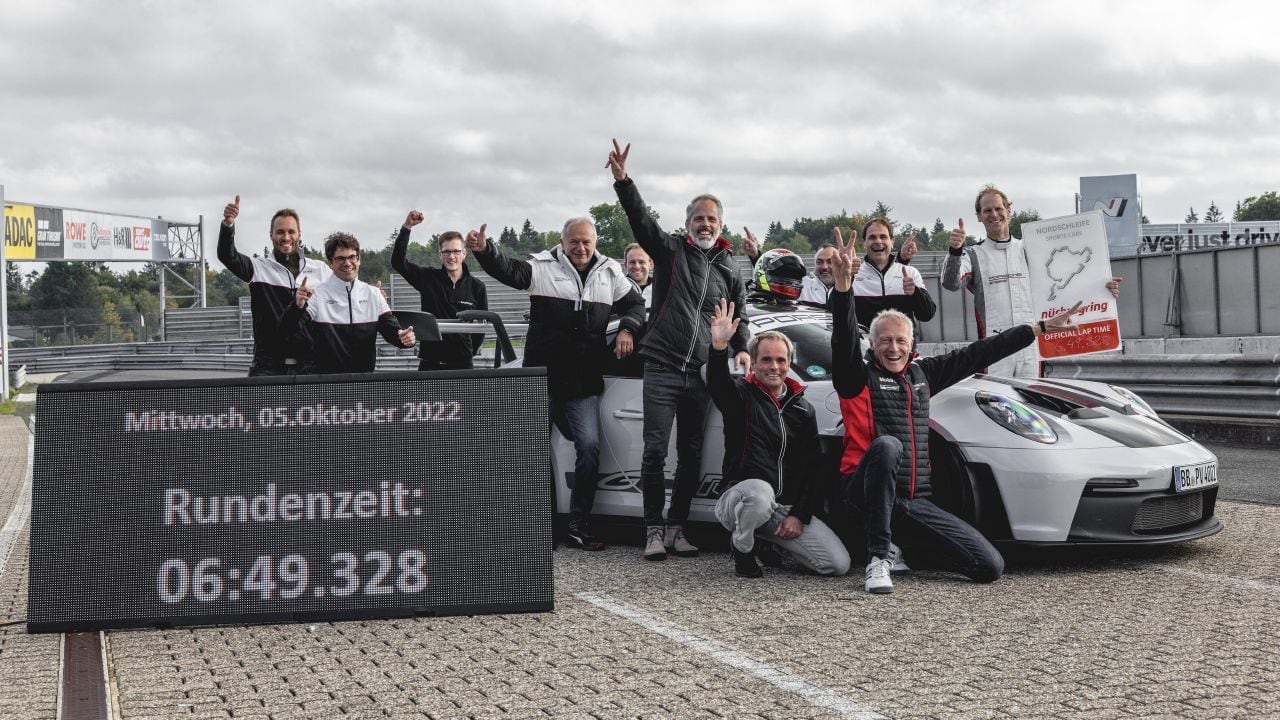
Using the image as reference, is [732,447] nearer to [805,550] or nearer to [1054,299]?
[805,550]

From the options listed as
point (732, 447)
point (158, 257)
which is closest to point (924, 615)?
point (732, 447)

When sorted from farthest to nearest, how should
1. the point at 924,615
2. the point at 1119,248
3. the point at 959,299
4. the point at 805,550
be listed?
1. the point at 1119,248
2. the point at 959,299
3. the point at 805,550
4. the point at 924,615

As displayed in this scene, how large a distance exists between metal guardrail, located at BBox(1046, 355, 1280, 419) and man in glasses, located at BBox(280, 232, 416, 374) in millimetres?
8062

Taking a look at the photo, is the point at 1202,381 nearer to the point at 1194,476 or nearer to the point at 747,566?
the point at 1194,476

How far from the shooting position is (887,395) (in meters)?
5.73

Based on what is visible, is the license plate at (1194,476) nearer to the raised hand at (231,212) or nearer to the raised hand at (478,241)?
the raised hand at (478,241)

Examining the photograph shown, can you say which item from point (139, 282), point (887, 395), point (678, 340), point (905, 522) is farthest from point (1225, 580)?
point (139, 282)

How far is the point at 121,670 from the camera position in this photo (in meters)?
4.29

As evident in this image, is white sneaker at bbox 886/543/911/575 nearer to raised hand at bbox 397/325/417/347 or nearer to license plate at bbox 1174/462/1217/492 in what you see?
license plate at bbox 1174/462/1217/492

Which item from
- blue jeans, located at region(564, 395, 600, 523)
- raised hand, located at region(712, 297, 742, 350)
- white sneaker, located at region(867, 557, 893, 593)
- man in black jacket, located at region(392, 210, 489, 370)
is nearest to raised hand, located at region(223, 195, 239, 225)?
man in black jacket, located at region(392, 210, 489, 370)

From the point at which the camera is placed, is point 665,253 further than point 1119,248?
No

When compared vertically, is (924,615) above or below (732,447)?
below

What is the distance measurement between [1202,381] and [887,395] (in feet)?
24.8

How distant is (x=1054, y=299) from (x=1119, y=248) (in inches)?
1502
